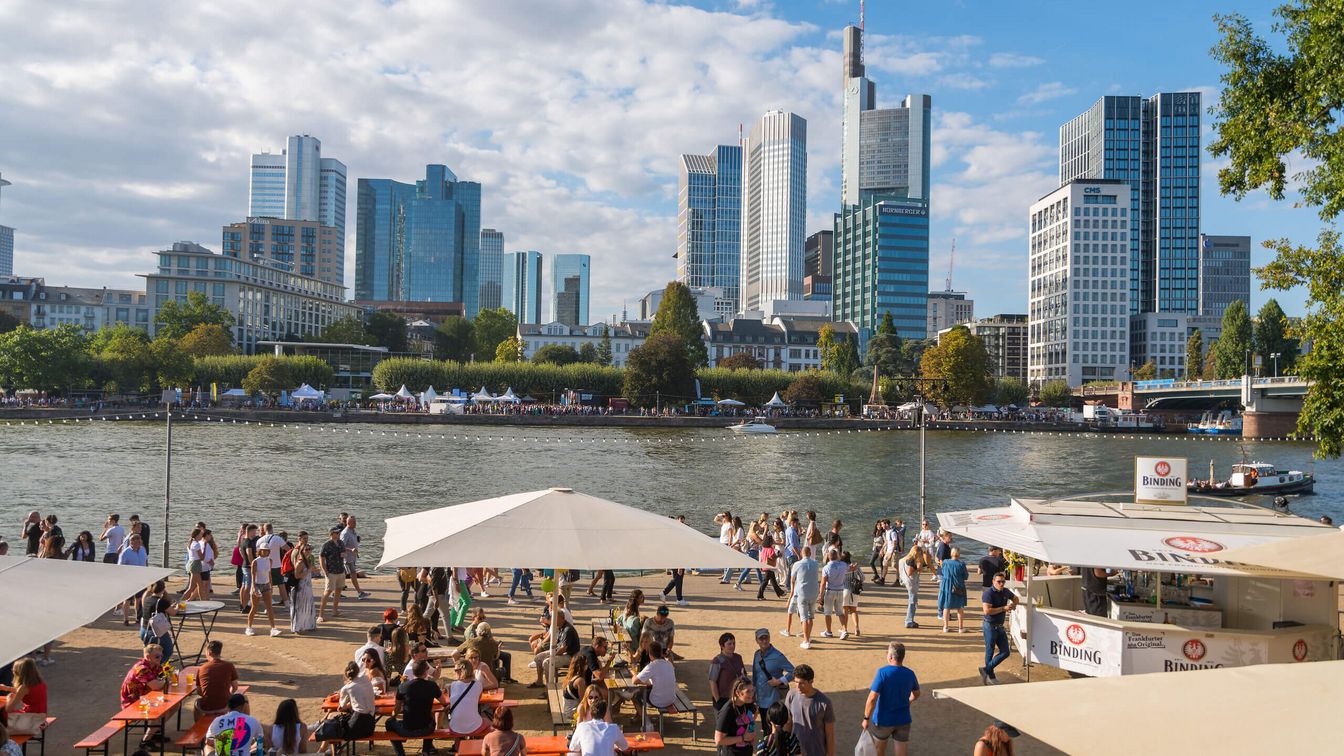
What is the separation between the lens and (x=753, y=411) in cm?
9812

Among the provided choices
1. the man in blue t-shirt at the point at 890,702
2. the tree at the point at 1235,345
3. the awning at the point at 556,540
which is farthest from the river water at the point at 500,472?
the tree at the point at 1235,345

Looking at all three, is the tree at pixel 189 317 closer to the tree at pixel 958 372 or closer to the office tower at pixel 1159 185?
the tree at pixel 958 372

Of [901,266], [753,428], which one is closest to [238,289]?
[753,428]

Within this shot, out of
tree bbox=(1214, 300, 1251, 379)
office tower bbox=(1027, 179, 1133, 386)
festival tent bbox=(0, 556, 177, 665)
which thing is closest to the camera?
festival tent bbox=(0, 556, 177, 665)

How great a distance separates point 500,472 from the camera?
44.0 meters

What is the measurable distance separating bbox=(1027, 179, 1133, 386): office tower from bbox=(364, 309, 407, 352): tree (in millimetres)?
114247

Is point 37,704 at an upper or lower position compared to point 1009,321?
lower

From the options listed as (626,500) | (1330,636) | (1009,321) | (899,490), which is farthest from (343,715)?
(1009,321)

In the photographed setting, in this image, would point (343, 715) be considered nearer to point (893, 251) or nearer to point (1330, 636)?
point (1330, 636)

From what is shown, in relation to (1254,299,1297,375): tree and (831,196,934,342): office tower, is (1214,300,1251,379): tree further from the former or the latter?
(831,196,934,342): office tower

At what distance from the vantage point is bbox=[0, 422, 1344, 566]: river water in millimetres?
31656

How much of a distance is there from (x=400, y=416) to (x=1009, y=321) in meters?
138

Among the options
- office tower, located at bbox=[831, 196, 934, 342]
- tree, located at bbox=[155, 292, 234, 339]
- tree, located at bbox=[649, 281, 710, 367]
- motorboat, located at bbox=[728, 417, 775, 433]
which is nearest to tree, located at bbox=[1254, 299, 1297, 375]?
motorboat, located at bbox=[728, 417, 775, 433]

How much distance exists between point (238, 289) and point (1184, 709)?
146 metres
